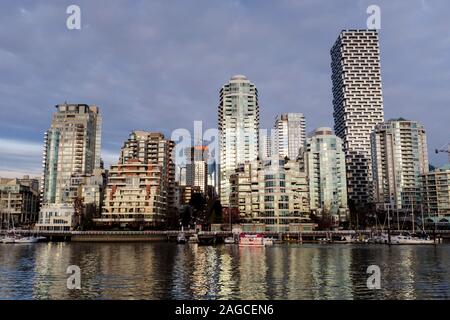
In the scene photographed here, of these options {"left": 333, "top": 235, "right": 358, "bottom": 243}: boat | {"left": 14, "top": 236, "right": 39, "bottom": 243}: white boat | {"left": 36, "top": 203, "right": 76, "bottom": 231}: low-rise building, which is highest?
{"left": 36, "top": 203, "right": 76, "bottom": 231}: low-rise building

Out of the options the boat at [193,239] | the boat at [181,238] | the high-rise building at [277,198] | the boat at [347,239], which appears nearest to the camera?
the boat at [181,238]

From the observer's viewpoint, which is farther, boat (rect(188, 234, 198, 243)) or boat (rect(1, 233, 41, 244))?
boat (rect(188, 234, 198, 243))

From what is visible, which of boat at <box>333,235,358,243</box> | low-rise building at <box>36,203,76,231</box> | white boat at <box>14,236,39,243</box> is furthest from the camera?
low-rise building at <box>36,203,76,231</box>

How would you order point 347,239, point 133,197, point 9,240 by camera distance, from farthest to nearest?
point 133,197 → point 347,239 → point 9,240

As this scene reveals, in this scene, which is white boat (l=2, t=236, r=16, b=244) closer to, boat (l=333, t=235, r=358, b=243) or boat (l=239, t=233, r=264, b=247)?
boat (l=239, t=233, r=264, b=247)

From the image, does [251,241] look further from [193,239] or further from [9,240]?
[9,240]

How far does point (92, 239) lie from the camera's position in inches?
6555

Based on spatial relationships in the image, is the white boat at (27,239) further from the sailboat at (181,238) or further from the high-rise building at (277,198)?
the high-rise building at (277,198)

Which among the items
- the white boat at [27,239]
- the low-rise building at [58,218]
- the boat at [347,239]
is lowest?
the boat at [347,239]

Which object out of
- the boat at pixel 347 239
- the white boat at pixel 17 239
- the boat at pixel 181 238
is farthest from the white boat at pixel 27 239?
the boat at pixel 347 239

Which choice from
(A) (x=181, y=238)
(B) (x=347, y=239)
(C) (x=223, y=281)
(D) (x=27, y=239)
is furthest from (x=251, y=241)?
(D) (x=27, y=239)

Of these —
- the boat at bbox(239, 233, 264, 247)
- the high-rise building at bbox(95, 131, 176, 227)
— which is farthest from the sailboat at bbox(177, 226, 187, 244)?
the boat at bbox(239, 233, 264, 247)
